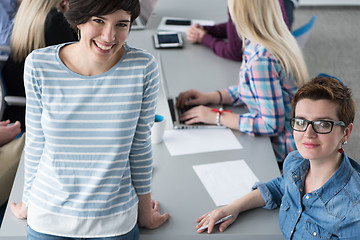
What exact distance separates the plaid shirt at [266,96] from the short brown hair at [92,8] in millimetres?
866

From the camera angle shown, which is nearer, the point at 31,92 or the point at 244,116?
the point at 31,92

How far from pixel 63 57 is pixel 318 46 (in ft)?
12.4

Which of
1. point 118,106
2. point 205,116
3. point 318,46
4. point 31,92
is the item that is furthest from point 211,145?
point 318,46

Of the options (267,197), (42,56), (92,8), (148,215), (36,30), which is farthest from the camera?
(36,30)

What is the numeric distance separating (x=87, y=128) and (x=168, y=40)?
5.32ft

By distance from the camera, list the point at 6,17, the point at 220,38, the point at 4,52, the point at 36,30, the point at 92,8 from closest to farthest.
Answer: the point at 92,8 < the point at 36,30 < the point at 4,52 < the point at 6,17 < the point at 220,38

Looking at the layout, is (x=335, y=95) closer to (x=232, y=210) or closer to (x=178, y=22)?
(x=232, y=210)

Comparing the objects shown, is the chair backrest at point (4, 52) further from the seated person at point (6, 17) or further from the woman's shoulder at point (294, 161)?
the woman's shoulder at point (294, 161)

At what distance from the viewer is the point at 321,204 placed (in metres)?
1.56

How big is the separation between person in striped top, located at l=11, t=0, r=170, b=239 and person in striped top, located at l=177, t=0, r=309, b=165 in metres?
0.73

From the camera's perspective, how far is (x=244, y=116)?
2264mm

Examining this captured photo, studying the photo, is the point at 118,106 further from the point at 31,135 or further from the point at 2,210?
the point at 2,210

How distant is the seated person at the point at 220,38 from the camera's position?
9.18 feet

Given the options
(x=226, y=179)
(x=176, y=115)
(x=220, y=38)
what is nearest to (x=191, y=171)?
(x=226, y=179)
